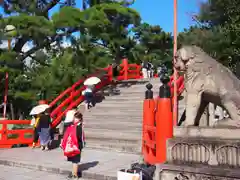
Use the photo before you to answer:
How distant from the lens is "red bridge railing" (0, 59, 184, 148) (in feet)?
35.1

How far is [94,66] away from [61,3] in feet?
14.4

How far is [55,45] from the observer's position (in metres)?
12.3

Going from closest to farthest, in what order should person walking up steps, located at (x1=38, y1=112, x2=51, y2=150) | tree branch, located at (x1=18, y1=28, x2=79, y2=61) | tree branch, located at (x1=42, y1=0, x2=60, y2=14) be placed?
person walking up steps, located at (x1=38, y1=112, x2=51, y2=150) → tree branch, located at (x1=18, y1=28, x2=79, y2=61) → tree branch, located at (x1=42, y1=0, x2=60, y2=14)

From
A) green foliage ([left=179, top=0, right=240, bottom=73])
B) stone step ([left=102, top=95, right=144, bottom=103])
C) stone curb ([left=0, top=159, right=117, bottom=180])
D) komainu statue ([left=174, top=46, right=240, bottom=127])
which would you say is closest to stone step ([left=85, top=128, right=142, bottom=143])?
Answer: stone step ([left=102, top=95, right=144, bottom=103])

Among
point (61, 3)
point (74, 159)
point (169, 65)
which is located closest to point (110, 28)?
point (61, 3)

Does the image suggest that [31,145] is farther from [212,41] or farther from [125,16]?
[212,41]

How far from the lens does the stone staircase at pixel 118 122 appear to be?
31.6ft

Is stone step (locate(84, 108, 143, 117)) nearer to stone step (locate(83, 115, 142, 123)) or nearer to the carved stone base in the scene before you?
stone step (locate(83, 115, 142, 123))

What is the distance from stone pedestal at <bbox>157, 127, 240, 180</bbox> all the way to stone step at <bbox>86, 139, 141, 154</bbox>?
14.3 ft

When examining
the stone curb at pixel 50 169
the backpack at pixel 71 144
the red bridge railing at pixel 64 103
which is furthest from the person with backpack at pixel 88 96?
the backpack at pixel 71 144

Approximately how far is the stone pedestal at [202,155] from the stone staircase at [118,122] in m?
4.36

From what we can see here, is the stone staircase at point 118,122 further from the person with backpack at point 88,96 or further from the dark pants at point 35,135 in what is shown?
the dark pants at point 35,135

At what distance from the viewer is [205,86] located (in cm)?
455

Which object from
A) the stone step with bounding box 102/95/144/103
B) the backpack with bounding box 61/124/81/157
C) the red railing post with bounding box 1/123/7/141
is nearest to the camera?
→ the backpack with bounding box 61/124/81/157
